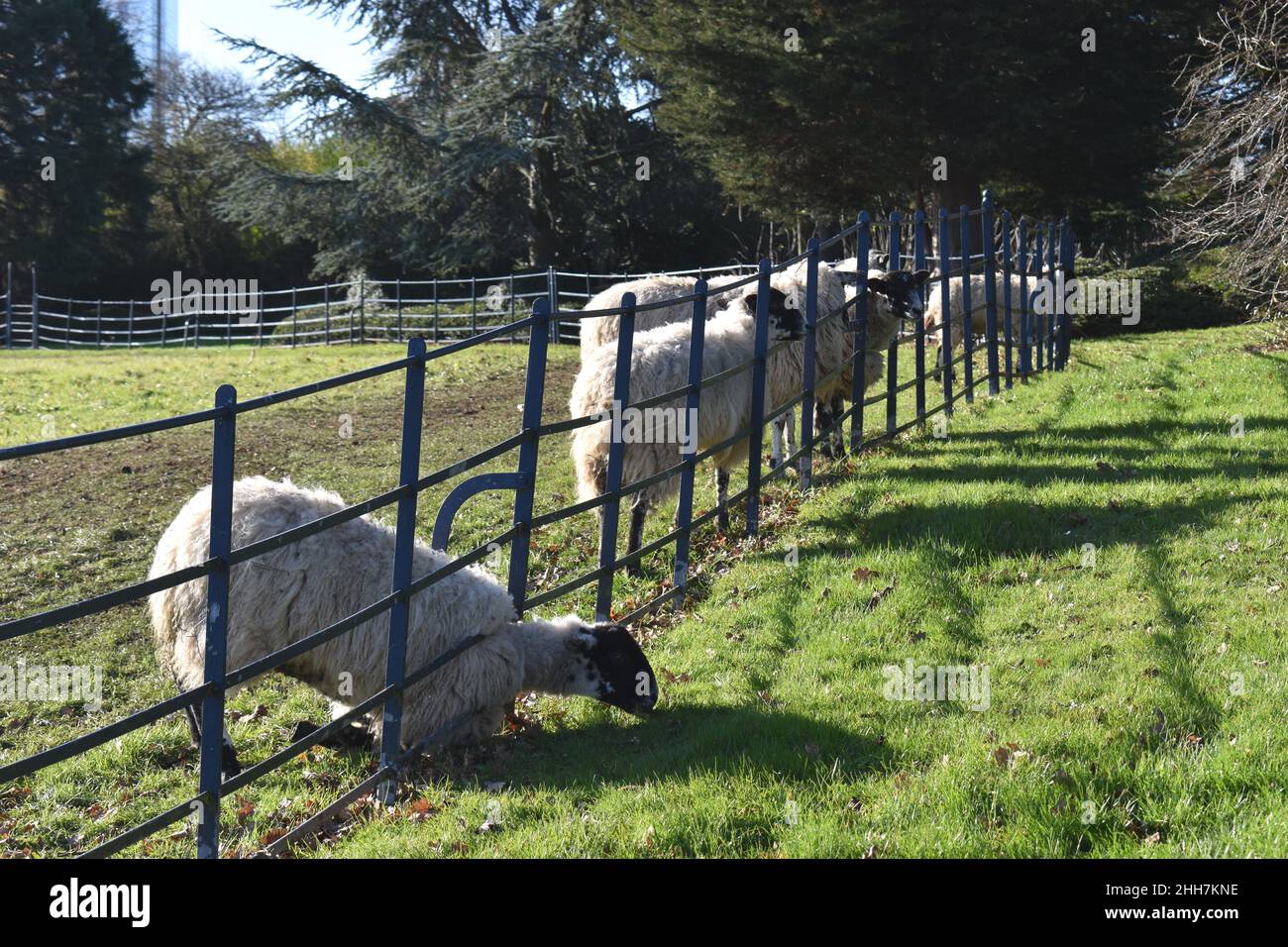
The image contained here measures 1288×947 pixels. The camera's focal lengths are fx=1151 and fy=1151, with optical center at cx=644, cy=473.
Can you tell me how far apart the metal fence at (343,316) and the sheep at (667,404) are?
15.4 meters

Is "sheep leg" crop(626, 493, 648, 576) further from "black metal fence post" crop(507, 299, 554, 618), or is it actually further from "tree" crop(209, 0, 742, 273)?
"tree" crop(209, 0, 742, 273)

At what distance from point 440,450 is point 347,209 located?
18989 mm

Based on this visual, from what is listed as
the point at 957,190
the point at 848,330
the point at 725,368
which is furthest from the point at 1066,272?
the point at 725,368

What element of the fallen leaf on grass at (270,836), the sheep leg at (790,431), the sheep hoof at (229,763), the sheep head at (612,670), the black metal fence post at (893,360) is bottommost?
the fallen leaf on grass at (270,836)

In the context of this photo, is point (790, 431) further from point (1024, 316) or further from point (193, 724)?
point (193, 724)

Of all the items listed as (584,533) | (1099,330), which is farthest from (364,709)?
(1099,330)

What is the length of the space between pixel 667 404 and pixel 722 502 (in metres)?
0.80

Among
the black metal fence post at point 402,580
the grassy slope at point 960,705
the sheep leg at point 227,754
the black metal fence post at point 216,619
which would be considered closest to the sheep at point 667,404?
the grassy slope at point 960,705

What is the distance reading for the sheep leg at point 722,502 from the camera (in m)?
8.08

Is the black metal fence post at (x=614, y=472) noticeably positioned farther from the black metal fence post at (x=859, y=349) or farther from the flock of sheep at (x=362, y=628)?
the black metal fence post at (x=859, y=349)

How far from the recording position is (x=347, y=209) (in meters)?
29.5

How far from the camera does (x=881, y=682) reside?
525 cm

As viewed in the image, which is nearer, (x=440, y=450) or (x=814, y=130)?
(x=440, y=450)
